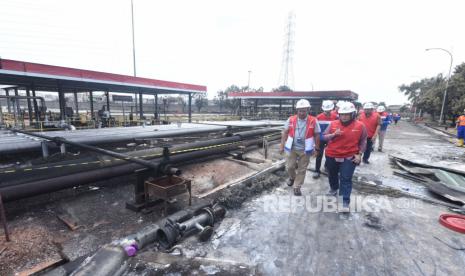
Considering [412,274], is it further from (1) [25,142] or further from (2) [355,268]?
(1) [25,142]

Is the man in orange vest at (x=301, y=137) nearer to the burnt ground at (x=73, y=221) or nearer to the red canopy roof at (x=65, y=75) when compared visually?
the burnt ground at (x=73, y=221)

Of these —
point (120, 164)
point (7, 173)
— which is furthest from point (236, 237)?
point (7, 173)

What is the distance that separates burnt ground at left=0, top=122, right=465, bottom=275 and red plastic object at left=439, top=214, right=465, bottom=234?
9 centimetres

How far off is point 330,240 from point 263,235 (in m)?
0.87

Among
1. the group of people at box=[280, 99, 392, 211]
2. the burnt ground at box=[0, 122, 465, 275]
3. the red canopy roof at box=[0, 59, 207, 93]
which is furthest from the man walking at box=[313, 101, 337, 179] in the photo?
the red canopy roof at box=[0, 59, 207, 93]

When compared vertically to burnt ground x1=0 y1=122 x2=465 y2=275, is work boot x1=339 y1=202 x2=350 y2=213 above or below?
above

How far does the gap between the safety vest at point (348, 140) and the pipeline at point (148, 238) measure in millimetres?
2172

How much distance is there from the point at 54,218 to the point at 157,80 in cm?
1446

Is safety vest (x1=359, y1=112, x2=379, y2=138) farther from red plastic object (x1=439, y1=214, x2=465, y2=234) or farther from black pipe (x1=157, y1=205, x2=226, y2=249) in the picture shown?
black pipe (x1=157, y1=205, x2=226, y2=249)

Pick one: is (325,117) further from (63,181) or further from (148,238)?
(63,181)

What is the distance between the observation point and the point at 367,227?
11.0 feet

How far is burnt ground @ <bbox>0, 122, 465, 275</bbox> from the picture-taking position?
2504mm

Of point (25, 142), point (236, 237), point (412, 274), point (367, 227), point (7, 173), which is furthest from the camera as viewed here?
point (25, 142)

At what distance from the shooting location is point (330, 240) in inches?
119
